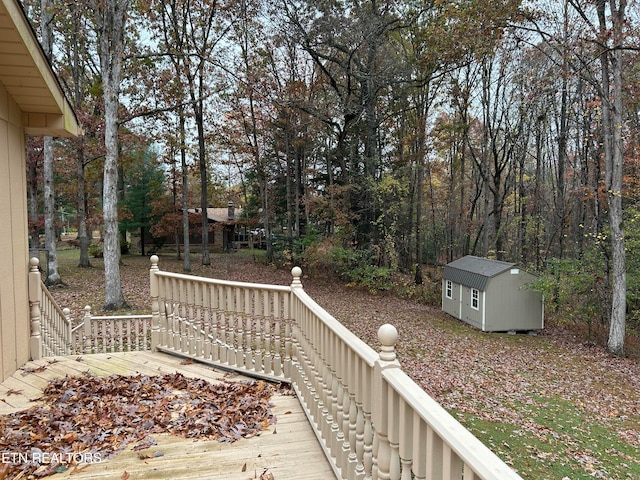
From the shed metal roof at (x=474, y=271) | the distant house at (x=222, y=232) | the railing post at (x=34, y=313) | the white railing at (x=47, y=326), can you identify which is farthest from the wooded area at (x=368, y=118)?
the distant house at (x=222, y=232)

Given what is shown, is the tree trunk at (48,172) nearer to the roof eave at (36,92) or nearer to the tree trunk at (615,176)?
the roof eave at (36,92)

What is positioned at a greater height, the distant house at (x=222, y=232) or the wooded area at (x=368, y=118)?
the wooded area at (x=368, y=118)

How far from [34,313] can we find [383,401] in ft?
14.6

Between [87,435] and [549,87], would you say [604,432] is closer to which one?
[87,435]

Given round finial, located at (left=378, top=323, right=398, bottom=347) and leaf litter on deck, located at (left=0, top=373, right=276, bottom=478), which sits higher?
round finial, located at (left=378, top=323, right=398, bottom=347)

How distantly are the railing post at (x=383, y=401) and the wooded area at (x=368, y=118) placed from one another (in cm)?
912

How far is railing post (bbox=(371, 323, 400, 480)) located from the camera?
1.64m

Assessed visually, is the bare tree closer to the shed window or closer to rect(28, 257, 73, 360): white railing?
rect(28, 257, 73, 360): white railing

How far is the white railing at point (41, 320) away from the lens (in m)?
4.42

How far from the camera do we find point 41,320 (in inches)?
181

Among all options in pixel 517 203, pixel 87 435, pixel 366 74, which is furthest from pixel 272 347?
pixel 517 203

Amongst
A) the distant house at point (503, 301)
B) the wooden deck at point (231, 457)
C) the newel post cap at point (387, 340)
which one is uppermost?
the newel post cap at point (387, 340)

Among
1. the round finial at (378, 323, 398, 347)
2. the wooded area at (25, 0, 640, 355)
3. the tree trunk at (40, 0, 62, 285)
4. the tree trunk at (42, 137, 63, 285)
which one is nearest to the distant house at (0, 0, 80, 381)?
the round finial at (378, 323, 398, 347)

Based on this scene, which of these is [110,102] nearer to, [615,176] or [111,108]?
[111,108]
